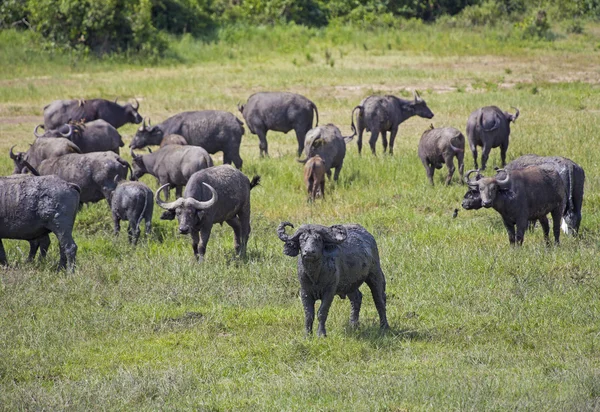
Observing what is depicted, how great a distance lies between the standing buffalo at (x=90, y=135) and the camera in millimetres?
17330

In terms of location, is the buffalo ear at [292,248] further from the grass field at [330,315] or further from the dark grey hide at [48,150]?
the dark grey hide at [48,150]

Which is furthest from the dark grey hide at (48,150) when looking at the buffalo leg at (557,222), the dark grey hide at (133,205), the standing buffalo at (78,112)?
the buffalo leg at (557,222)

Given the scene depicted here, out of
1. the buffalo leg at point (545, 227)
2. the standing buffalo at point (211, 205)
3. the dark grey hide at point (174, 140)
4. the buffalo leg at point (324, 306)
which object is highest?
the buffalo leg at point (324, 306)

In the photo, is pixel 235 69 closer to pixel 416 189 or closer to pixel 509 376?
pixel 416 189

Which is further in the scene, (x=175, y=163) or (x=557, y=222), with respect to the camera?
(x=175, y=163)

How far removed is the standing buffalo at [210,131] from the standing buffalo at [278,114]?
1714 millimetres

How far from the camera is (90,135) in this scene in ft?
58.1

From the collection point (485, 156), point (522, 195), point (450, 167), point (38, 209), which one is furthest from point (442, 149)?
point (38, 209)

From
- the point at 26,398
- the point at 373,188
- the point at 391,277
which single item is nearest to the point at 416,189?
the point at 373,188

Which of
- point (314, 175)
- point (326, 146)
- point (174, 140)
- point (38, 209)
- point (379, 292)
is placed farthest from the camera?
point (174, 140)

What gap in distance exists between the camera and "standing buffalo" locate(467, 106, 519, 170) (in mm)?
17359

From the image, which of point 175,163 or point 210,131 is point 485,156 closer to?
point 210,131

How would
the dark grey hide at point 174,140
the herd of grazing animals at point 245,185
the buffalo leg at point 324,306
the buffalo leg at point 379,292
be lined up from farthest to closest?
the dark grey hide at point 174,140
the buffalo leg at point 379,292
the herd of grazing animals at point 245,185
the buffalo leg at point 324,306

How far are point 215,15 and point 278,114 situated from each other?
2209cm
